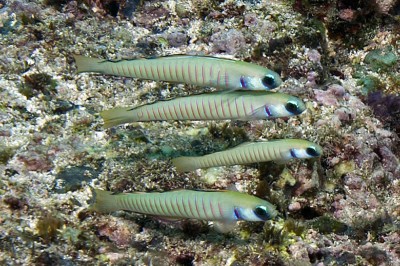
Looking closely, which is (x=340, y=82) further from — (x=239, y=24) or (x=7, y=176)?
(x=7, y=176)

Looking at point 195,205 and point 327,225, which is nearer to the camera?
point 195,205

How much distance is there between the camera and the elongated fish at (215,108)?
4.06m

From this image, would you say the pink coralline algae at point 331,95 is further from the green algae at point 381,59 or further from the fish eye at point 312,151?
the fish eye at point 312,151

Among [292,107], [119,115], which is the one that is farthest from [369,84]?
[119,115]

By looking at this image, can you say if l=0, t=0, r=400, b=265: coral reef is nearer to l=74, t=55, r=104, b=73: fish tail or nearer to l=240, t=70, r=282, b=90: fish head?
l=74, t=55, r=104, b=73: fish tail

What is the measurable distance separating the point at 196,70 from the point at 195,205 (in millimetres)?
1304

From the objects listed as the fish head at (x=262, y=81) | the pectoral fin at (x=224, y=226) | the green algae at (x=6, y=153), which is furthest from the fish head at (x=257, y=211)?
the green algae at (x=6, y=153)

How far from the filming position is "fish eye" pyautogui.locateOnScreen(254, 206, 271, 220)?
11.5 feet

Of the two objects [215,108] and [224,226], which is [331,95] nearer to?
[215,108]

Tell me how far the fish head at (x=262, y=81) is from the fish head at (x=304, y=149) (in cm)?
62

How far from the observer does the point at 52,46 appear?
6598 millimetres

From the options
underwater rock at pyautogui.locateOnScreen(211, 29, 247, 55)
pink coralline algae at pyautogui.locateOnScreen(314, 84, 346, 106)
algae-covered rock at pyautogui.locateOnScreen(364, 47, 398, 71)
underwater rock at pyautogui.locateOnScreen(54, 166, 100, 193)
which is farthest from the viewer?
algae-covered rock at pyautogui.locateOnScreen(364, 47, 398, 71)

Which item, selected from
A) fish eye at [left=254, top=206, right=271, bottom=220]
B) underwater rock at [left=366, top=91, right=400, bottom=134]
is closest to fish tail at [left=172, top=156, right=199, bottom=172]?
fish eye at [left=254, top=206, right=271, bottom=220]

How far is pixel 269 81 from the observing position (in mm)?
3990
